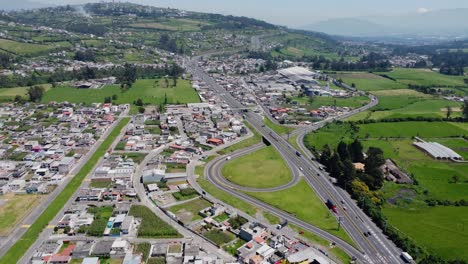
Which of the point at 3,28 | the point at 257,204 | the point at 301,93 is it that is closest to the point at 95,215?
the point at 257,204

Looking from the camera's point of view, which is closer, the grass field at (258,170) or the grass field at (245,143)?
the grass field at (258,170)

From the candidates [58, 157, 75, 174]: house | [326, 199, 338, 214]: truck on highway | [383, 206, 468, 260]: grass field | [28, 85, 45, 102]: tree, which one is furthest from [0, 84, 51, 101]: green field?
[383, 206, 468, 260]: grass field

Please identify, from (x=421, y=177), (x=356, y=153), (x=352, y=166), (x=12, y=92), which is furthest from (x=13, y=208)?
(x=12, y=92)

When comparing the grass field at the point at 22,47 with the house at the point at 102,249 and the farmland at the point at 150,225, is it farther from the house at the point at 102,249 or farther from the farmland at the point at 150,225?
the house at the point at 102,249

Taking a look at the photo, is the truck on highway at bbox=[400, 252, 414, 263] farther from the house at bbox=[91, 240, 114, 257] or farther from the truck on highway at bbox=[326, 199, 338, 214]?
the house at bbox=[91, 240, 114, 257]

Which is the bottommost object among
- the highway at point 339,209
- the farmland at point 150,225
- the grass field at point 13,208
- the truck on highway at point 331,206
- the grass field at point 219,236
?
the grass field at point 13,208

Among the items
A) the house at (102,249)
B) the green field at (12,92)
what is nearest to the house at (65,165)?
the house at (102,249)
